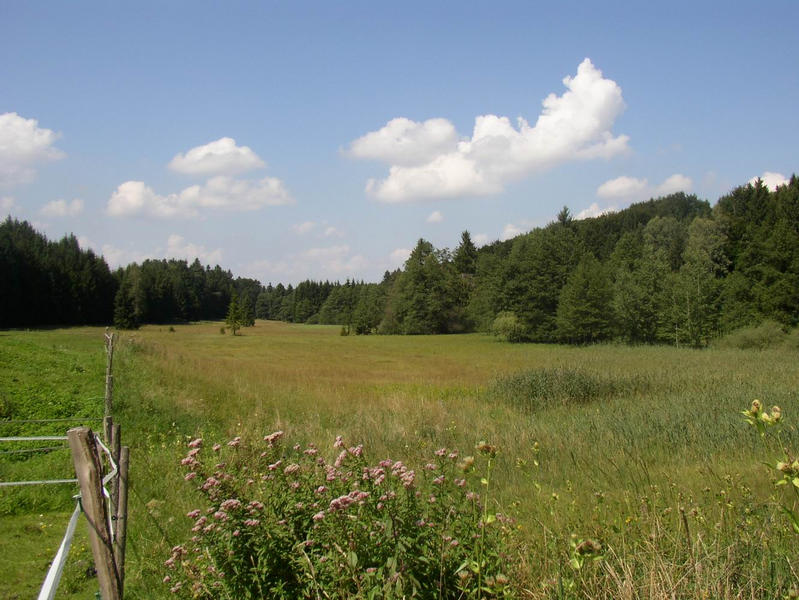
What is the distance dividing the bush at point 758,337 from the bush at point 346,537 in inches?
1663

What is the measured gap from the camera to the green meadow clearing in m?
3.20

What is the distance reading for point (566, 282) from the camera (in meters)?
59.7

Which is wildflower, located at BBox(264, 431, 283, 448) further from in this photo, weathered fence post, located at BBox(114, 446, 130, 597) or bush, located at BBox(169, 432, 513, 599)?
weathered fence post, located at BBox(114, 446, 130, 597)

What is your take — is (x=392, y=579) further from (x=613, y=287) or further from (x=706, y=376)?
(x=613, y=287)

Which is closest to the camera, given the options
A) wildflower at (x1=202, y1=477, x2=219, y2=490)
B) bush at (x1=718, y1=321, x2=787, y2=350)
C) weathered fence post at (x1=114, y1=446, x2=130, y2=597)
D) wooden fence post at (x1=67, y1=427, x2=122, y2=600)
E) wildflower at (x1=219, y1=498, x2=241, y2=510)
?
wooden fence post at (x1=67, y1=427, x2=122, y2=600)

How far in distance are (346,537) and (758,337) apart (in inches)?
1754

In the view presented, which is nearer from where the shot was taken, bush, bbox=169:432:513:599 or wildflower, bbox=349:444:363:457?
bush, bbox=169:432:513:599

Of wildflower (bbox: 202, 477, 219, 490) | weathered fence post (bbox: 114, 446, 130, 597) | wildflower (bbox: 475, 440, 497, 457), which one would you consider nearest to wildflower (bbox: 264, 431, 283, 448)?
wildflower (bbox: 202, 477, 219, 490)

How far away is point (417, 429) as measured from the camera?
37.5 ft

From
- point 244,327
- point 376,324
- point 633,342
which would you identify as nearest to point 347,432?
point 633,342

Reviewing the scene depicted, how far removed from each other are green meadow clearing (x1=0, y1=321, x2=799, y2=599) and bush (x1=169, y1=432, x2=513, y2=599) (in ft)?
1.64

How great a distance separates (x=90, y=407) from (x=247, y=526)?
10911 mm

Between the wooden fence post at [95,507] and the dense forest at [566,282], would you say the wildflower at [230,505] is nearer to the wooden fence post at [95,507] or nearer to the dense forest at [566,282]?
the wooden fence post at [95,507]

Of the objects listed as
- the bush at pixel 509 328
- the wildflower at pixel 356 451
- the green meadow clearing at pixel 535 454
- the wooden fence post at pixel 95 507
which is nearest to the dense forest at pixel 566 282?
the bush at pixel 509 328
